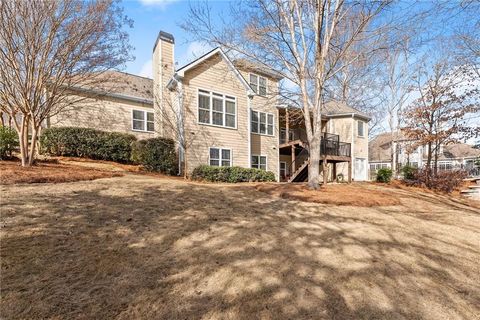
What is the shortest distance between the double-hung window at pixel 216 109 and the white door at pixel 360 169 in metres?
12.8

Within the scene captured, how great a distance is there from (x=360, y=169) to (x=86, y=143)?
2048 cm

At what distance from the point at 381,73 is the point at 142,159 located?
23715 millimetres

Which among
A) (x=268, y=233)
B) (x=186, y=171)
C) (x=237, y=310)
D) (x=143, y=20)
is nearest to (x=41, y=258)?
(x=237, y=310)

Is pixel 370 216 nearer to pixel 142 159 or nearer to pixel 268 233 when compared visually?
pixel 268 233

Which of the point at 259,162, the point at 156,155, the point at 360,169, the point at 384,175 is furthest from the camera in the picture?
the point at 360,169

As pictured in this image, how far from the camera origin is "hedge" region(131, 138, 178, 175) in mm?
11914

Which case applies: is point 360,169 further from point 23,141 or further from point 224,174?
point 23,141

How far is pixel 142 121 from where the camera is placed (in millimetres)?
15969

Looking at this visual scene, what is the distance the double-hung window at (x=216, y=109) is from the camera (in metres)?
13.3

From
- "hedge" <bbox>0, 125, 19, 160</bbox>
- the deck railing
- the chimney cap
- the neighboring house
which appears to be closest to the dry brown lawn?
"hedge" <bbox>0, 125, 19, 160</bbox>

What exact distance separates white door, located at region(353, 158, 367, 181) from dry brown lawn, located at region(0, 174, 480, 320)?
16361 millimetres

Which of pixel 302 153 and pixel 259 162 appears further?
pixel 302 153

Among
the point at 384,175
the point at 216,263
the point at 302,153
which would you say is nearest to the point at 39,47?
the point at 216,263

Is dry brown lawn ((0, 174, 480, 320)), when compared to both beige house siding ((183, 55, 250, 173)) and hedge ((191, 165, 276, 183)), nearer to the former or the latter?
hedge ((191, 165, 276, 183))
